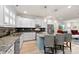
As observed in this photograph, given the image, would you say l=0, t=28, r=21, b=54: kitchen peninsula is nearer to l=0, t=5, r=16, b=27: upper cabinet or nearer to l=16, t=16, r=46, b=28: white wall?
l=0, t=5, r=16, b=27: upper cabinet

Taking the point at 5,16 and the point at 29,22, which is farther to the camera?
the point at 29,22

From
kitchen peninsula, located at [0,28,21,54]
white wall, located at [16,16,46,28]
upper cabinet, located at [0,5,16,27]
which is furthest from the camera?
white wall, located at [16,16,46,28]

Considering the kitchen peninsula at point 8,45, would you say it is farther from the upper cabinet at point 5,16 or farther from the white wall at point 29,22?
the white wall at point 29,22

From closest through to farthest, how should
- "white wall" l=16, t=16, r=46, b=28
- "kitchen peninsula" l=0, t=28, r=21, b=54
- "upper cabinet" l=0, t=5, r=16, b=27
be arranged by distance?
"kitchen peninsula" l=0, t=28, r=21, b=54 < "upper cabinet" l=0, t=5, r=16, b=27 < "white wall" l=16, t=16, r=46, b=28

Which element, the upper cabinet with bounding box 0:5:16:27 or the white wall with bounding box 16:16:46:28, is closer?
the upper cabinet with bounding box 0:5:16:27

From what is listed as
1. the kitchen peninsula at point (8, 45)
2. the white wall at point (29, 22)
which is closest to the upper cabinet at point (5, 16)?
the kitchen peninsula at point (8, 45)

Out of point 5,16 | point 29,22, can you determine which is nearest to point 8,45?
point 5,16

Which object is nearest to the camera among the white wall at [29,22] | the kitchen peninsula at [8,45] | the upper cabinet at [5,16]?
the kitchen peninsula at [8,45]

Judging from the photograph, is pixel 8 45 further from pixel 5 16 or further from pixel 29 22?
pixel 29 22

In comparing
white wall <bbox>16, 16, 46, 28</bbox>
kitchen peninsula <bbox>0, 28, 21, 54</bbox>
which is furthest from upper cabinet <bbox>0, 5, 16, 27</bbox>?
white wall <bbox>16, 16, 46, 28</bbox>

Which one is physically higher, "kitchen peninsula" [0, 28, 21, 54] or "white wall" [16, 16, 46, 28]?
"white wall" [16, 16, 46, 28]

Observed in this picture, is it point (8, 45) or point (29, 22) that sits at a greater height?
point (29, 22)
